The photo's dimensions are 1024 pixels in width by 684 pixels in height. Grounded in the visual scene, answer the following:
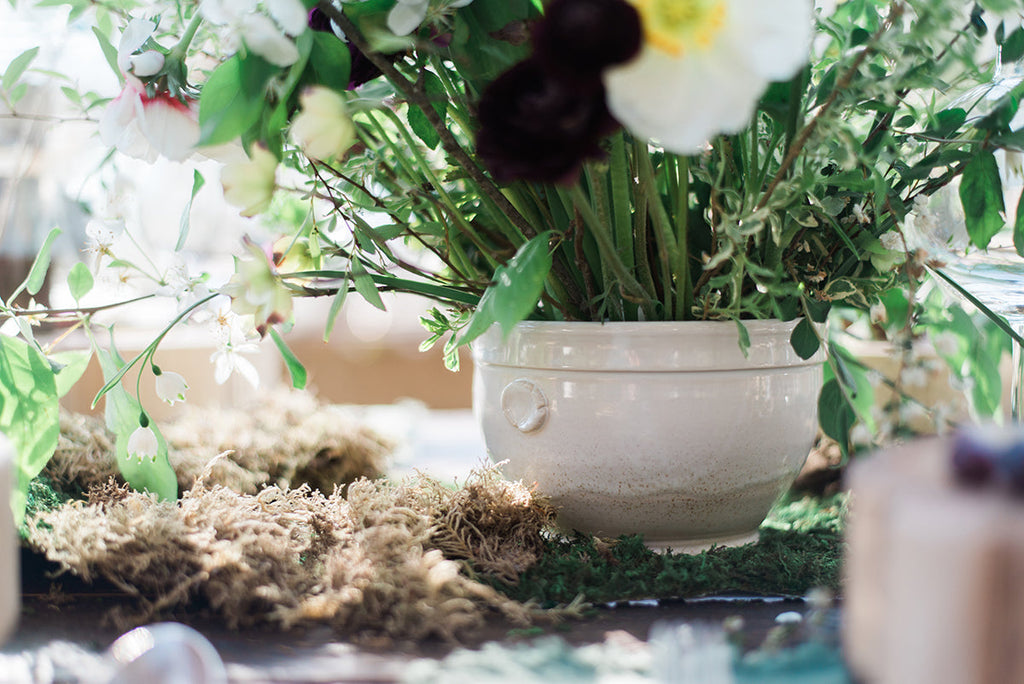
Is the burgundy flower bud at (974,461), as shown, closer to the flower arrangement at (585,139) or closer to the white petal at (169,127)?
the flower arrangement at (585,139)

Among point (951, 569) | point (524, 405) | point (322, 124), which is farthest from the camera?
point (524, 405)

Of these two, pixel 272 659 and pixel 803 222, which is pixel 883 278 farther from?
pixel 272 659

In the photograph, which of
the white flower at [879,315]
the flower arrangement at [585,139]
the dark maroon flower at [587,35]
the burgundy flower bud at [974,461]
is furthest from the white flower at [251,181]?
the white flower at [879,315]

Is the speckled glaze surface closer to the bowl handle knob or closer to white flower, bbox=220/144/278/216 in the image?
the bowl handle knob

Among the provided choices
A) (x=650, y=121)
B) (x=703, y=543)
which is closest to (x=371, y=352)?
(x=703, y=543)

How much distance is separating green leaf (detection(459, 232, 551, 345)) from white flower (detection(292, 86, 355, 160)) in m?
0.07

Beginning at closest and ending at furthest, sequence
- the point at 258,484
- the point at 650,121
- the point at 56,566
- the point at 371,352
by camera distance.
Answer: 1. the point at 650,121
2. the point at 56,566
3. the point at 258,484
4. the point at 371,352

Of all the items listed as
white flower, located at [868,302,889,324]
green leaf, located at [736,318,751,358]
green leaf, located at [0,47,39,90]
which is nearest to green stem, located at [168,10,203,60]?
green leaf, located at [0,47,39,90]

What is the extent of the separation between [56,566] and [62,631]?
6 cm

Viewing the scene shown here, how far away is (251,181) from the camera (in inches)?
10.2

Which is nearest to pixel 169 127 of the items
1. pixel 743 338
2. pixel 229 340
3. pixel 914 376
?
pixel 229 340

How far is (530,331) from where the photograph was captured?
1.14ft

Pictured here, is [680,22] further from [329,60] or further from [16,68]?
[16,68]

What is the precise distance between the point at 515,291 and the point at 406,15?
0.33ft
